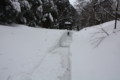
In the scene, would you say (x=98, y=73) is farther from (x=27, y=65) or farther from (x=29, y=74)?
(x=27, y=65)

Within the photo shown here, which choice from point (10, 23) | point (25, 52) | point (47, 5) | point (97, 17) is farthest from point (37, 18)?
point (25, 52)

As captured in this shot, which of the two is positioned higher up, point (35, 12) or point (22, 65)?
point (35, 12)

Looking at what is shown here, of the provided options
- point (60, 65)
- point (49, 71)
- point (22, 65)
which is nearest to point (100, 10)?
point (60, 65)

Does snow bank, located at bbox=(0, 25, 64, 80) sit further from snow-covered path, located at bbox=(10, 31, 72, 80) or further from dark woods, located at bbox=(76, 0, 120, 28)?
dark woods, located at bbox=(76, 0, 120, 28)

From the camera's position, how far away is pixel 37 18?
17594 mm

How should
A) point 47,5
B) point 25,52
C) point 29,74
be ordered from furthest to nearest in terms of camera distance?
point 47,5, point 25,52, point 29,74

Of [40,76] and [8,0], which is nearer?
[40,76]

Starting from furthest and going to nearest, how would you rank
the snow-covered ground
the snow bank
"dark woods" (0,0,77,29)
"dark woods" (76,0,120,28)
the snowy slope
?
"dark woods" (0,0,77,29) → "dark woods" (76,0,120,28) → the snow bank → the snow-covered ground → the snowy slope

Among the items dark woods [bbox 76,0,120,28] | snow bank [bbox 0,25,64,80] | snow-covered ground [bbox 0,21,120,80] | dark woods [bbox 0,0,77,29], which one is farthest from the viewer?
dark woods [bbox 0,0,77,29]

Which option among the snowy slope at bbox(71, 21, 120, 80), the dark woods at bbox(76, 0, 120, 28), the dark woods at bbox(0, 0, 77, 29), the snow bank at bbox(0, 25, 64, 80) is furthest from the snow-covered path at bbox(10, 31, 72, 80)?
the dark woods at bbox(0, 0, 77, 29)

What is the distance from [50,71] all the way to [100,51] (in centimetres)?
196

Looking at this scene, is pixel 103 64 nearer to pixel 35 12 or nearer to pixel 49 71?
pixel 49 71

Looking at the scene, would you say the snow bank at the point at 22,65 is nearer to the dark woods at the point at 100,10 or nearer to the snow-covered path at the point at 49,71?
the snow-covered path at the point at 49,71

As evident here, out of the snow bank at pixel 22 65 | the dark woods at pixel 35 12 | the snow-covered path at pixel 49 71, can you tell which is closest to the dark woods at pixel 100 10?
the snow-covered path at pixel 49 71
